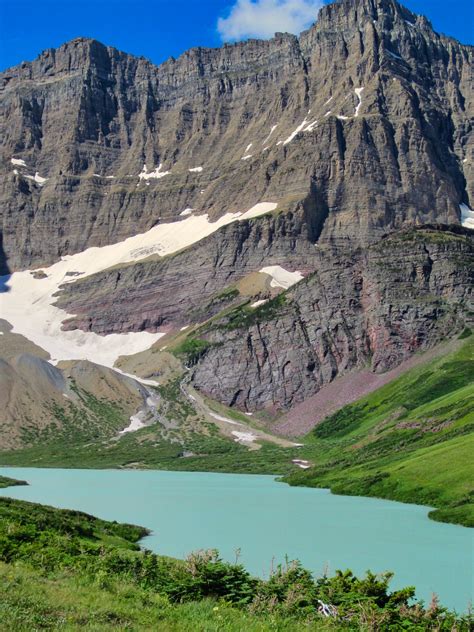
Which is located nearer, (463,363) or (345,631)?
(345,631)

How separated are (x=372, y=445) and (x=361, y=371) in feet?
242

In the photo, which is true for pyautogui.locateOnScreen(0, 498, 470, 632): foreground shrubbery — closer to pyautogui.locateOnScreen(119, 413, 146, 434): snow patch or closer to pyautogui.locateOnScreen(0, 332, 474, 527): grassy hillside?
pyautogui.locateOnScreen(0, 332, 474, 527): grassy hillside

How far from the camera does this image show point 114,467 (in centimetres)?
15662

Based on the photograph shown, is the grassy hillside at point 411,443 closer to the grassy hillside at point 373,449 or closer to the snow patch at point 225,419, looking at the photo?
the grassy hillside at point 373,449

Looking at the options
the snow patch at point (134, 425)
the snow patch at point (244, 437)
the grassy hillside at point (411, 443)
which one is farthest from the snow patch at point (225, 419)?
the grassy hillside at point (411, 443)

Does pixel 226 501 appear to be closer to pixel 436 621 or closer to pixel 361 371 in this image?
pixel 436 621

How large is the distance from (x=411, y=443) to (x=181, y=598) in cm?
8947

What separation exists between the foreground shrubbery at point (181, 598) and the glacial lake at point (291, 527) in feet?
42.3

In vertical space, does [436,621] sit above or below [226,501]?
above

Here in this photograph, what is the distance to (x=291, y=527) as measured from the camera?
2510 inches

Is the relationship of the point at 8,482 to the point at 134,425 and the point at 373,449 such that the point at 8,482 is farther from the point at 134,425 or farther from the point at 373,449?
the point at 134,425

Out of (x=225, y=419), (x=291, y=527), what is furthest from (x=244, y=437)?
(x=291, y=527)

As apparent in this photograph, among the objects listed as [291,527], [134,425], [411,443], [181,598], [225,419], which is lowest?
[134,425]

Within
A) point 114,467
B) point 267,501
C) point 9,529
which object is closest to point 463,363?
point 114,467
